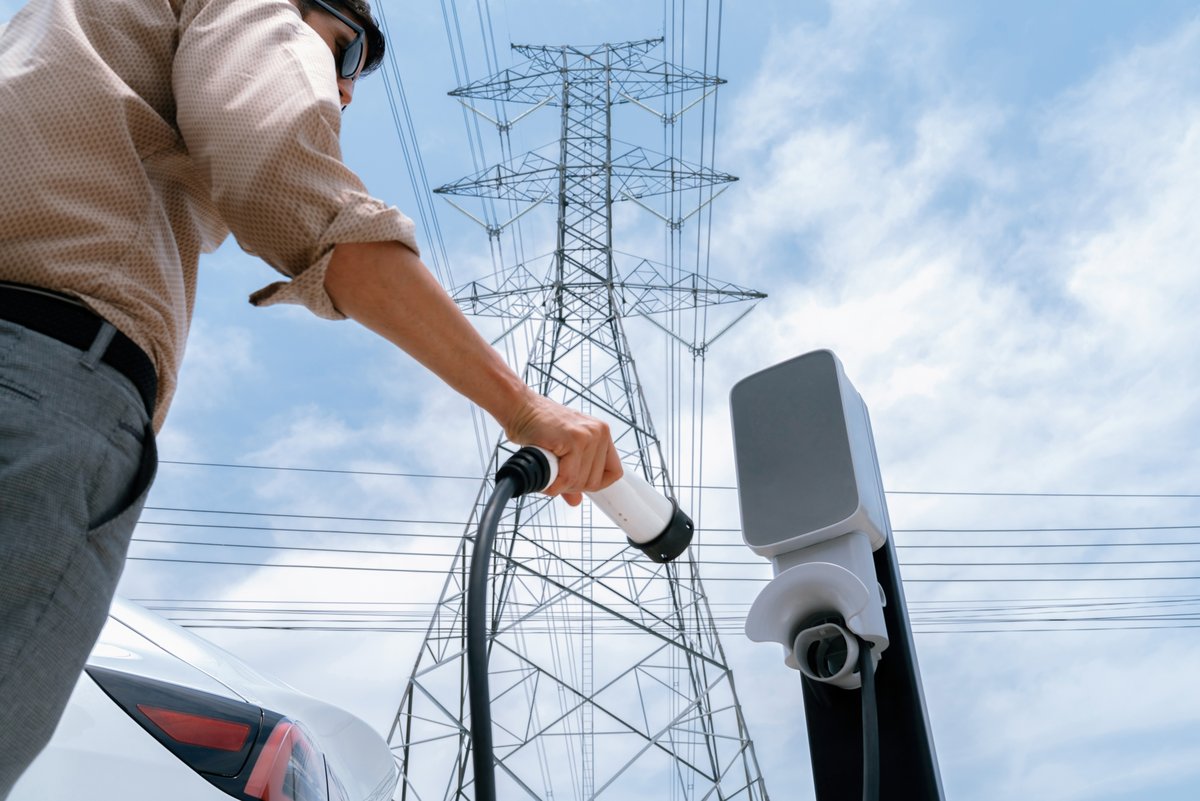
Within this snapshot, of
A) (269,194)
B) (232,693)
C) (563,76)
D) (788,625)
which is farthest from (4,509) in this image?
(563,76)

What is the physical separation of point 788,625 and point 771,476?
21cm

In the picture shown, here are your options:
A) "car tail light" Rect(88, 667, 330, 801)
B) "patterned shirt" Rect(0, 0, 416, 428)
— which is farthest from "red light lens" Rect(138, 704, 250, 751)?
"patterned shirt" Rect(0, 0, 416, 428)

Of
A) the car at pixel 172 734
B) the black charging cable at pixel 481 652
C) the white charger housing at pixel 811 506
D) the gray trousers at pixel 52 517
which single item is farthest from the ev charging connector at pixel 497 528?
the car at pixel 172 734

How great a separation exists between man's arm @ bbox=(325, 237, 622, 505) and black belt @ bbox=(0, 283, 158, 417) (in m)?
0.16

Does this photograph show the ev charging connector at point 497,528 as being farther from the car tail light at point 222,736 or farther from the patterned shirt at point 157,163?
the car tail light at point 222,736

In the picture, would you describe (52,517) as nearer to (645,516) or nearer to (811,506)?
(645,516)

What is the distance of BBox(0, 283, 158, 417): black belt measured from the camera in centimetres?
64

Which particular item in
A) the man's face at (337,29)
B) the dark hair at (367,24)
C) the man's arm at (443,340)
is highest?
the dark hair at (367,24)

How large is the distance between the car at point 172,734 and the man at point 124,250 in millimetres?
351

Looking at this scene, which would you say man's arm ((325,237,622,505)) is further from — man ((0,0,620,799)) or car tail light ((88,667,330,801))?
car tail light ((88,667,330,801))

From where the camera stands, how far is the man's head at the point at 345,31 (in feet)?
3.15

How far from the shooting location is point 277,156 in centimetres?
70

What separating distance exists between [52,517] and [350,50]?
1.97 feet

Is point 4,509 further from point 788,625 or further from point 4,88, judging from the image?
point 788,625
